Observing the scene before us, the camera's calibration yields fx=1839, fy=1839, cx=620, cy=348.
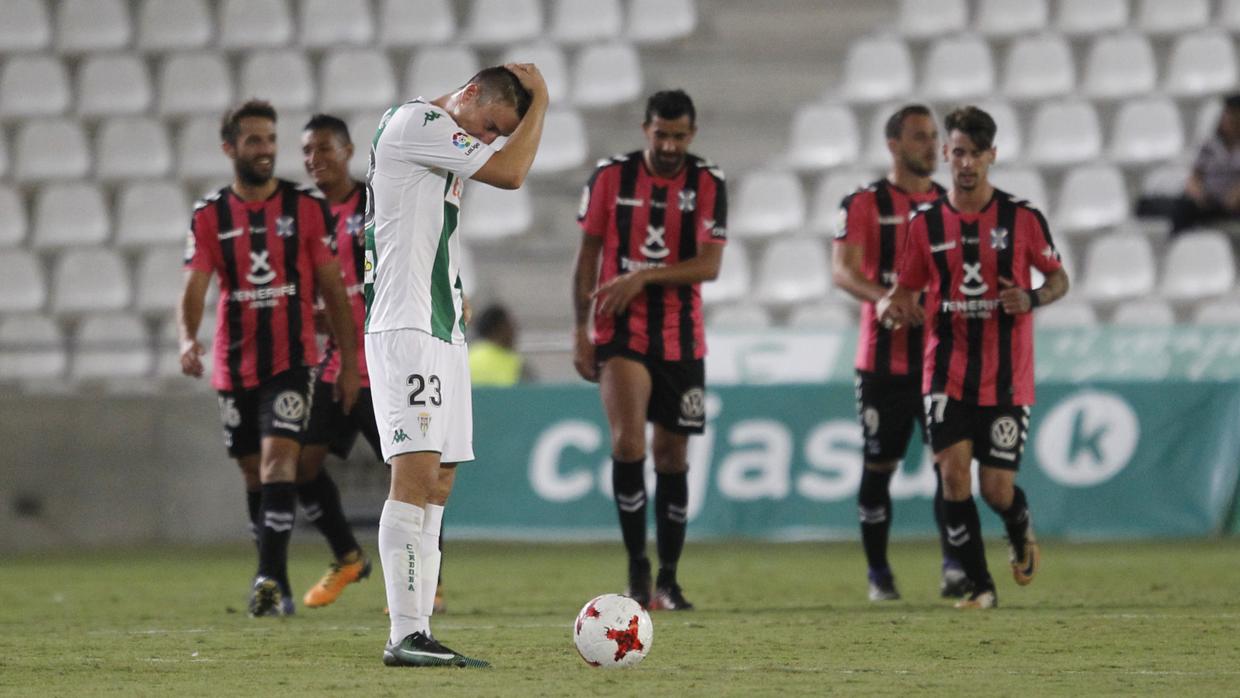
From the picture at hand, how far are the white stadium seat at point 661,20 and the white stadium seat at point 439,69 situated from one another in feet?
4.58

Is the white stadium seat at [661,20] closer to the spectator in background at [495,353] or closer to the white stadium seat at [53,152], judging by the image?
the spectator in background at [495,353]

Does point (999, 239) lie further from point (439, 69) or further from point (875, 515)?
point (439, 69)

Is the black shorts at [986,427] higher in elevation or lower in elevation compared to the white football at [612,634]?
higher

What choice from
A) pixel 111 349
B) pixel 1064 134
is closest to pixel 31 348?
pixel 111 349

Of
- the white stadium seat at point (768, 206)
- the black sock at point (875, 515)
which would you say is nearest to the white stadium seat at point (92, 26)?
the white stadium seat at point (768, 206)

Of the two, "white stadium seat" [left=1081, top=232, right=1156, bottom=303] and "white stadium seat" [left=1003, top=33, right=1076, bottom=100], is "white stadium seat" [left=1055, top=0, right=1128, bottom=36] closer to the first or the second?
"white stadium seat" [left=1003, top=33, right=1076, bottom=100]

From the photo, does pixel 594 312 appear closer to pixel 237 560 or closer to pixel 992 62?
pixel 237 560

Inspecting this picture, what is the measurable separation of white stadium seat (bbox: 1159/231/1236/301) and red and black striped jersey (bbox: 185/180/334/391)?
760cm

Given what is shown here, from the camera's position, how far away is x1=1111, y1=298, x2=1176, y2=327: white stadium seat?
13188mm

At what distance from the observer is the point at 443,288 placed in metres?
5.52

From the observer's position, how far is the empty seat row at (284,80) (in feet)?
50.3

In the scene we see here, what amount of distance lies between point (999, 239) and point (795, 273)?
6.82 m

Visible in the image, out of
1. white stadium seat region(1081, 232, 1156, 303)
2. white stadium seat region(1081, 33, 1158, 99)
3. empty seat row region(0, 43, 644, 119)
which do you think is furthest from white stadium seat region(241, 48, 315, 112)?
white stadium seat region(1081, 232, 1156, 303)

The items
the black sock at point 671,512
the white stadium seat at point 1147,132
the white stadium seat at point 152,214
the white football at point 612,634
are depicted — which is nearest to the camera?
the white football at point 612,634
